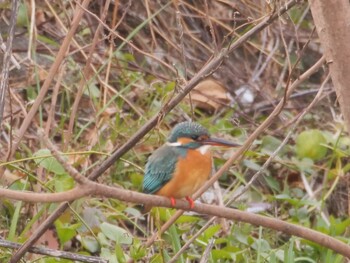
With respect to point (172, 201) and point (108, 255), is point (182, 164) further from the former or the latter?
point (108, 255)

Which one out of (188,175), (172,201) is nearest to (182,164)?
(188,175)

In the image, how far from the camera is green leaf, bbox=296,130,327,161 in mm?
5734

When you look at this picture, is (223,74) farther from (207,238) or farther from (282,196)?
(207,238)

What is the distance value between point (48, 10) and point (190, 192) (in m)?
2.94

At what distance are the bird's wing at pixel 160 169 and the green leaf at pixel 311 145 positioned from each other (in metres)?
2.22

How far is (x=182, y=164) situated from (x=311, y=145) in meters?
2.31

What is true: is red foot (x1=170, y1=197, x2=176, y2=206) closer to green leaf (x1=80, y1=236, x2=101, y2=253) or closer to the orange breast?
the orange breast

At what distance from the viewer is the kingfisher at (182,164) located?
351 cm

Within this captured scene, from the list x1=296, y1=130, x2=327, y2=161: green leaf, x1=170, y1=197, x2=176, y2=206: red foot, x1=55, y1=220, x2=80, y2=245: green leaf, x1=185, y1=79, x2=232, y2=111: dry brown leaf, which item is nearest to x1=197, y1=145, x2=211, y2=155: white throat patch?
x1=170, y1=197, x2=176, y2=206: red foot

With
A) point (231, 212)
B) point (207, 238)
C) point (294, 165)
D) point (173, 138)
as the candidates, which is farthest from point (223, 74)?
point (231, 212)

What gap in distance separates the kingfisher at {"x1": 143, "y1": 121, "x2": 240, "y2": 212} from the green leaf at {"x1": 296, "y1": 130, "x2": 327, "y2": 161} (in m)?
2.17

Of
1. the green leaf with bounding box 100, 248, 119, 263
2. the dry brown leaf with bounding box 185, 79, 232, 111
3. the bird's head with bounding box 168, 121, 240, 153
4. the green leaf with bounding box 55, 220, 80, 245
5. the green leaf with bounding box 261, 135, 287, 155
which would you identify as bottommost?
the green leaf with bounding box 100, 248, 119, 263

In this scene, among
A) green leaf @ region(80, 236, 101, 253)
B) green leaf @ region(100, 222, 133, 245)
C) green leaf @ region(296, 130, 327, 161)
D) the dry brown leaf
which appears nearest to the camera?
green leaf @ region(100, 222, 133, 245)

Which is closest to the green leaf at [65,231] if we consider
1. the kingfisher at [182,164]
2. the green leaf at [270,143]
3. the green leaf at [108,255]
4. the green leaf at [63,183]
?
the green leaf at [108,255]
